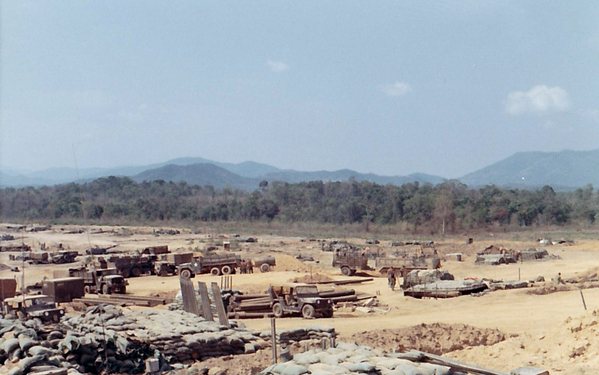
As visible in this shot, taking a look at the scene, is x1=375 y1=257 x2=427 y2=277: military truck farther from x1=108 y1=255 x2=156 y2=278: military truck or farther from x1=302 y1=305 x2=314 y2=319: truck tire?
x1=108 y1=255 x2=156 y2=278: military truck

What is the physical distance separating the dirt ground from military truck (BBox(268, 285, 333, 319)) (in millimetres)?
480

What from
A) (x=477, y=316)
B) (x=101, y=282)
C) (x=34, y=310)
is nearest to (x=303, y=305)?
(x=477, y=316)

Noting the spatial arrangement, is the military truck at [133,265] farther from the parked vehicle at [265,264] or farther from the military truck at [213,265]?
the parked vehicle at [265,264]

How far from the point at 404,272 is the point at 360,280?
2.47 meters

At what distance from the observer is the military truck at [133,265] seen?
121 ft

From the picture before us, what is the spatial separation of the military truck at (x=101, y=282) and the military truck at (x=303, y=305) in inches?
381

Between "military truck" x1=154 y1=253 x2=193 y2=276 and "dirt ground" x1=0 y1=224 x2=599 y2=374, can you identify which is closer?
"dirt ground" x1=0 y1=224 x2=599 y2=374

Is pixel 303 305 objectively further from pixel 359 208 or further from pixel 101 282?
pixel 359 208

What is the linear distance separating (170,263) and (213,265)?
3.09 m

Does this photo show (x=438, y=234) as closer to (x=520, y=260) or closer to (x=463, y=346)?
(x=520, y=260)

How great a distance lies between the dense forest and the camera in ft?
254

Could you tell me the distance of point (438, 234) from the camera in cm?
7150

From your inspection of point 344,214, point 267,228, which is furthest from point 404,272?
point 344,214

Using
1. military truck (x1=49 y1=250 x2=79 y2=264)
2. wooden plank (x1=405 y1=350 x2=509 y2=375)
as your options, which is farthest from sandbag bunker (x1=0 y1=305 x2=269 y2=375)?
military truck (x1=49 y1=250 x2=79 y2=264)
